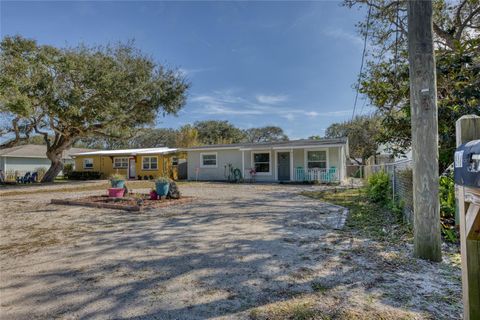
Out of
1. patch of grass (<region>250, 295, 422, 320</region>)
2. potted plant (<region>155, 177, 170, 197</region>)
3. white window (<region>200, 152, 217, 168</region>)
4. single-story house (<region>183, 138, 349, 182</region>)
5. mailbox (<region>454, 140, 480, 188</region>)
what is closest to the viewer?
mailbox (<region>454, 140, 480, 188</region>)

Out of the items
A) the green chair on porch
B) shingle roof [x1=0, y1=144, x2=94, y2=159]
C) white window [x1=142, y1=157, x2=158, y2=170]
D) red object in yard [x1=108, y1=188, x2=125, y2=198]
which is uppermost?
shingle roof [x1=0, y1=144, x2=94, y2=159]

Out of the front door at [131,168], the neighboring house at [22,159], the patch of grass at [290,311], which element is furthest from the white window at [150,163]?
the patch of grass at [290,311]

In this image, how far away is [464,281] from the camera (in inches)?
60.5

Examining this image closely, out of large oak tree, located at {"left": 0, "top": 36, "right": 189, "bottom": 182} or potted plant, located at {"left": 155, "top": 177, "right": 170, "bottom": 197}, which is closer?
potted plant, located at {"left": 155, "top": 177, "right": 170, "bottom": 197}

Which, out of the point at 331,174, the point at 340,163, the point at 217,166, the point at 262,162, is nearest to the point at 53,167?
the point at 217,166

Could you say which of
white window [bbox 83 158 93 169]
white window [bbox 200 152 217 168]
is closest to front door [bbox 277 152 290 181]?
white window [bbox 200 152 217 168]

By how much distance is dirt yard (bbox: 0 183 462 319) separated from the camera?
2229 mm

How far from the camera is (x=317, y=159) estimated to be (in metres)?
16.3

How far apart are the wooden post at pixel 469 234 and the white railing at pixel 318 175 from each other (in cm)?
1428

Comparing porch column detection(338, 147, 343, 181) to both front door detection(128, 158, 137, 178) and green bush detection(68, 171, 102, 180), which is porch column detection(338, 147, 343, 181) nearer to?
front door detection(128, 158, 137, 178)

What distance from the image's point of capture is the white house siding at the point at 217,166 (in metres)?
18.7

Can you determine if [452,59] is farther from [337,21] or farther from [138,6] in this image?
[138,6]

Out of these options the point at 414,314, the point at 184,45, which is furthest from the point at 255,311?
the point at 184,45

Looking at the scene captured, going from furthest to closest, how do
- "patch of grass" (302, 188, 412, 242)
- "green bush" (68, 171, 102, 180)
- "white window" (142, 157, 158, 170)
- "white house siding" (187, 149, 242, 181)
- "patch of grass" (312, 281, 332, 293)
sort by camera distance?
"green bush" (68, 171, 102, 180)
"white window" (142, 157, 158, 170)
"white house siding" (187, 149, 242, 181)
"patch of grass" (302, 188, 412, 242)
"patch of grass" (312, 281, 332, 293)
